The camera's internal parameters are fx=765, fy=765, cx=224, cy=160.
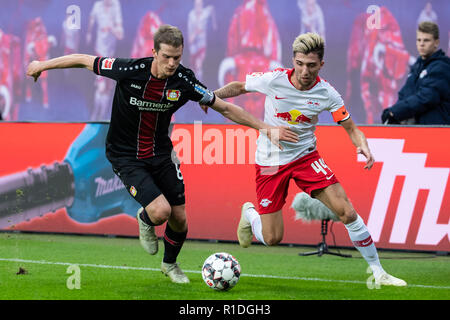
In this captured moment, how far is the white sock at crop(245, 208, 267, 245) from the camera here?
7.90 meters

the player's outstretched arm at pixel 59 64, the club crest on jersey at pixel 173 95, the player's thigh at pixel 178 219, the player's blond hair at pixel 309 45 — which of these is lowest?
the player's thigh at pixel 178 219

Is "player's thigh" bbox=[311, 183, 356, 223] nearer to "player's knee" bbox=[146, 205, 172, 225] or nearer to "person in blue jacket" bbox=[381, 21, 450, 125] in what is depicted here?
"player's knee" bbox=[146, 205, 172, 225]

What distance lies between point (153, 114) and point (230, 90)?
0.91 m

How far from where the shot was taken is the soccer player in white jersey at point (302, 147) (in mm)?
7188

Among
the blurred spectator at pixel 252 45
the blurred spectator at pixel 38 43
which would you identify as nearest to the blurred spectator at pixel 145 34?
the blurred spectator at pixel 252 45

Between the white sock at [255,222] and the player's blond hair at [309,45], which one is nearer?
the player's blond hair at [309,45]

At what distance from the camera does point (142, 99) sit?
7059mm

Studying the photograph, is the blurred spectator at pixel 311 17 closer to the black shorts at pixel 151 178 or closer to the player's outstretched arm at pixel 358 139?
the player's outstretched arm at pixel 358 139

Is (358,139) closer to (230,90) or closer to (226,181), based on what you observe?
(230,90)

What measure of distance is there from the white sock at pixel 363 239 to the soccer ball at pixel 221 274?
1.19 m

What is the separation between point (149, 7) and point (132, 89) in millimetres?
8569

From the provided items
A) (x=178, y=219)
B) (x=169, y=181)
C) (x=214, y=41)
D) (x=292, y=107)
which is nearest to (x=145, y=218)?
(x=178, y=219)

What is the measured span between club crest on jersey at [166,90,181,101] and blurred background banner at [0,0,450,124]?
270 inches

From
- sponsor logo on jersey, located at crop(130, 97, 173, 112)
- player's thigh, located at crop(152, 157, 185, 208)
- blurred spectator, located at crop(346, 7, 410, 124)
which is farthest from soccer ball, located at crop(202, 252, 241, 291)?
blurred spectator, located at crop(346, 7, 410, 124)
